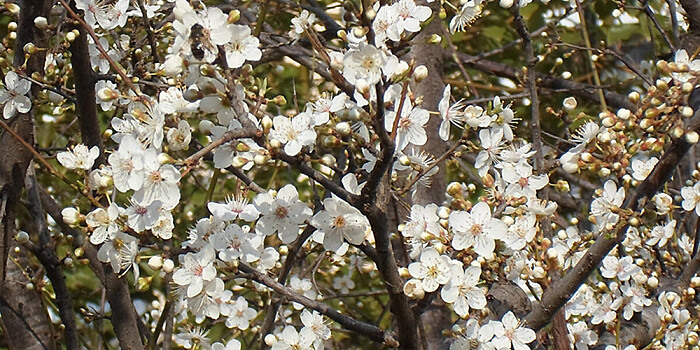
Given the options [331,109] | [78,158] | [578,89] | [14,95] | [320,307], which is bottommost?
[320,307]

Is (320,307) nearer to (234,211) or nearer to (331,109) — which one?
(234,211)

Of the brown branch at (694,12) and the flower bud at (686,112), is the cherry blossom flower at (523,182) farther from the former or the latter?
the brown branch at (694,12)

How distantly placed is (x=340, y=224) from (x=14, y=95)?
37.4 inches

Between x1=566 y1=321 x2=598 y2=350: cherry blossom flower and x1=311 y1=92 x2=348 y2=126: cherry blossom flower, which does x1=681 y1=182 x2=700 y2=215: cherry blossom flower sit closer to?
x1=566 y1=321 x2=598 y2=350: cherry blossom flower

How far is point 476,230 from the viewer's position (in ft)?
5.57

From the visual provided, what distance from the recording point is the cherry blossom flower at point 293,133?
144 centimetres

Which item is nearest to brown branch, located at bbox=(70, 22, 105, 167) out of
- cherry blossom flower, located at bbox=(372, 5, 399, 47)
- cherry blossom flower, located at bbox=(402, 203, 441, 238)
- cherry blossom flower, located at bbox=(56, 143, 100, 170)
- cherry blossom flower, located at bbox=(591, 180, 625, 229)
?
cherry blossom flower, located at bbox=(56, 143, 100, 170)

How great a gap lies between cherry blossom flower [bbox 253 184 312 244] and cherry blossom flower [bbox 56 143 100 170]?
407 mm

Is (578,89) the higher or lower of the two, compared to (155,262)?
higher

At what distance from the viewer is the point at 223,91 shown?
→ 4.83ft

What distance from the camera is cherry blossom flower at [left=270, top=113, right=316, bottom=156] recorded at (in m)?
1.44

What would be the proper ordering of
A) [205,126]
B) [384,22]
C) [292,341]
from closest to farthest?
[384,22], [205,126], [292,341]

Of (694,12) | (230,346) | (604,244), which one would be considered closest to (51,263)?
(230,346)

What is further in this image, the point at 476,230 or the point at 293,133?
the point at 476,230
